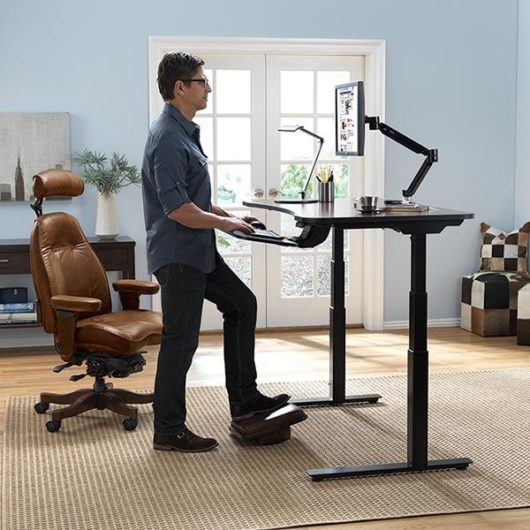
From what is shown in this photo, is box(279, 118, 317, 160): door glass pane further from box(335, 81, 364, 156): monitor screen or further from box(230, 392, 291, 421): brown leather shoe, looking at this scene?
box(230, 392, 291, 421): brown leather shoe

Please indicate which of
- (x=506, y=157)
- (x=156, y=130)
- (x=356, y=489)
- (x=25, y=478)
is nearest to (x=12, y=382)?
(x=25, y=478)

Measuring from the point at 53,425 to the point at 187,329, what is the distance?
838 millimetres

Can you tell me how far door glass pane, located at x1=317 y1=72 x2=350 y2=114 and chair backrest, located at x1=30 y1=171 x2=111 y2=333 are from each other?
8.15 feet

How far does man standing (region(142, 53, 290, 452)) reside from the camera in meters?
3.73

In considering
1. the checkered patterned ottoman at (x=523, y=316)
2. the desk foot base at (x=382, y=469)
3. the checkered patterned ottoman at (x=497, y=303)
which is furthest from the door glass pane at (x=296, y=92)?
the desk foot base at (x=382, y=469)

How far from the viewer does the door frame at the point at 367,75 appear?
6211 millimetres

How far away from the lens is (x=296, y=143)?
Answer: 6559 millimetres

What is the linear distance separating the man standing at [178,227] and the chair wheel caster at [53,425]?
1.72 ft

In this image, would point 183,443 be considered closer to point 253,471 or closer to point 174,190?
point 253,471

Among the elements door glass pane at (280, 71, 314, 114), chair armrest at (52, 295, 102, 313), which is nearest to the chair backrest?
chair armrest at (52, 295, 102, 313)

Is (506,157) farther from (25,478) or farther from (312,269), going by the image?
(25,478)

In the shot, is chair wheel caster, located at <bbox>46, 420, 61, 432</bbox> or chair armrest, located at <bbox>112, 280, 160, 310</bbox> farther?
chair armrest, located at <bbox>112, 280, 160, 310</bbox>

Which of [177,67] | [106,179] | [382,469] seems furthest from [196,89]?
[106,179]

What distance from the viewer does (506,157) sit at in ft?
22.4
